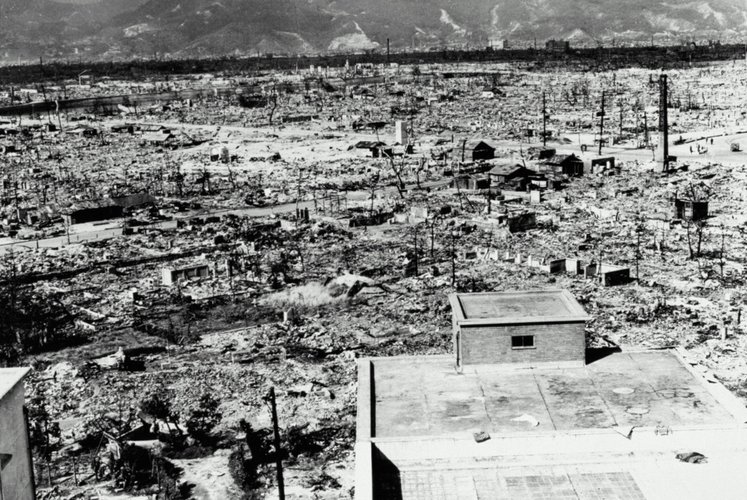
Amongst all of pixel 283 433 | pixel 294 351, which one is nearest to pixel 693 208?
pixel 294 351

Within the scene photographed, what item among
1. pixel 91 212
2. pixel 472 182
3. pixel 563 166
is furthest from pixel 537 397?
pixel 563 166

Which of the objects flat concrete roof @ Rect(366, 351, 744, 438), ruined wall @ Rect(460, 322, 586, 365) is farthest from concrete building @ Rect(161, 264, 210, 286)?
ruined wall @ Rect(460, 322, 586, 365)

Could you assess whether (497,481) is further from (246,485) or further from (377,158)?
(377,158)

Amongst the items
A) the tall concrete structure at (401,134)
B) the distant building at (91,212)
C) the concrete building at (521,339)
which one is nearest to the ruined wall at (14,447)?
the concrete building at (521,339)

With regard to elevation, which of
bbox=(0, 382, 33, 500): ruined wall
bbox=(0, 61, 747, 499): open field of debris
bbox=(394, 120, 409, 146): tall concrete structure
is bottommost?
bbox=(0, 61, 747, 499): open field of debris

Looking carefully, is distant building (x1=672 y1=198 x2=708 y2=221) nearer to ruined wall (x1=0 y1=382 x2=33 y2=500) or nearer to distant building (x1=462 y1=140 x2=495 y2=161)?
distant building (x1=462 y1=140 x2=495 y2=161)

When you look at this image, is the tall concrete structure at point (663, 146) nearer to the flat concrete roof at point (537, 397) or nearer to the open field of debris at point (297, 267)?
the open field of debris at point (297, 267)
